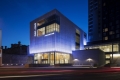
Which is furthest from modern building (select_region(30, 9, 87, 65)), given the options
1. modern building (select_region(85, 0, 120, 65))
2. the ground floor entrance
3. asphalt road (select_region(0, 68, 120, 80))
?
asphalt road (select_region(0, 68, 120, 80))

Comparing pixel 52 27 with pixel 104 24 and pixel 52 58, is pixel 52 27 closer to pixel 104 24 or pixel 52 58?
pixel 52 58

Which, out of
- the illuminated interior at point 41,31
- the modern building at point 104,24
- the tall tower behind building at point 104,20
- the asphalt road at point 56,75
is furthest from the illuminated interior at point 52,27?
the tall tower behind building at point 104,20

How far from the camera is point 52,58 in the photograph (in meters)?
74.7

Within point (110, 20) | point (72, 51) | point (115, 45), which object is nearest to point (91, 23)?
point (110, 20)

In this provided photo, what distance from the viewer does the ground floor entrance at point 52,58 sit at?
74.4 meters

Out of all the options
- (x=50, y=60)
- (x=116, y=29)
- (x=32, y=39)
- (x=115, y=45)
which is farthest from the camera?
(x=116, y=29)

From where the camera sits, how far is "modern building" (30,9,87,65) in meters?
74.2

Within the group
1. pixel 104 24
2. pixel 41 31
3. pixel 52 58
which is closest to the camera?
pixel 52 58

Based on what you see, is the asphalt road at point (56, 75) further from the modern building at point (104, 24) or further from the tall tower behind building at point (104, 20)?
the tall tower behind building at point (104, 20)

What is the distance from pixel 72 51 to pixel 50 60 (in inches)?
690

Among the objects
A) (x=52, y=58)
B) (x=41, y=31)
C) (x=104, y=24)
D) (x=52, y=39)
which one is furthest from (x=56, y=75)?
(x=104, y=24)

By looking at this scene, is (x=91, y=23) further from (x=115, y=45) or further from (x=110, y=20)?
(x=115, y=45)

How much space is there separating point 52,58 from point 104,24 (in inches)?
2364

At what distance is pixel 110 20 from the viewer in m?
118
